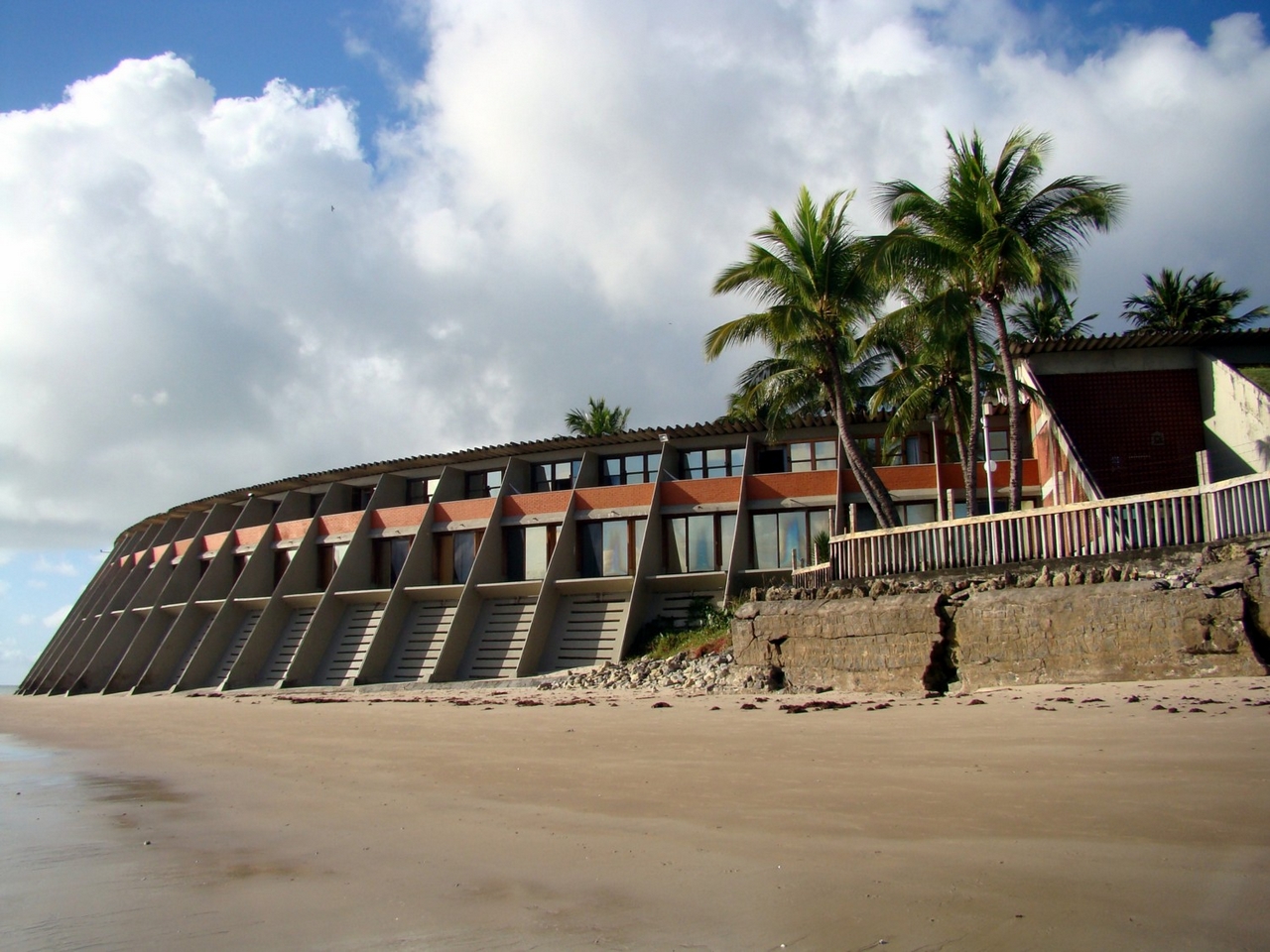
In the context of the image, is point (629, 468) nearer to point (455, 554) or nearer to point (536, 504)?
point (536, 504)

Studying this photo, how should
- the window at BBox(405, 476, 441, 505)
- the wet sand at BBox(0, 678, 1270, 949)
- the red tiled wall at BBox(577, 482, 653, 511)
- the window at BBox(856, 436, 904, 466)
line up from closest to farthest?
1. the wet sand at BBox(0, 678, 1270, 949)
2. the window at BBox(856, 436, 904, 466)
3. the red tiled wall at BBox(577, 482, 653, 511)
4. the window at BBox(405, 476, 441, 505)

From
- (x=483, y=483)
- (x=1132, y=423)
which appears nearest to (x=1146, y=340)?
(x=1132, y=423)

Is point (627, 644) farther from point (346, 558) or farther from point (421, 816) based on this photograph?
point (421, 816)

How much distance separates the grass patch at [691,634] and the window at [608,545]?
288cm

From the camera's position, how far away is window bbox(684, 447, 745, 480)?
30.6m

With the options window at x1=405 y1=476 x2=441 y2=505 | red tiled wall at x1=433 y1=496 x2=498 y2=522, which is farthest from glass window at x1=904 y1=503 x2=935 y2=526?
window at x1=405 y1=476 x2=441 y2=505

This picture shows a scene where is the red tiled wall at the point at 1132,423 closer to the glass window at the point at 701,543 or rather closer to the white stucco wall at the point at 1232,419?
the white stucco wall at the point at 1232,419

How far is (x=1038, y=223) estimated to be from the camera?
19.7 metres

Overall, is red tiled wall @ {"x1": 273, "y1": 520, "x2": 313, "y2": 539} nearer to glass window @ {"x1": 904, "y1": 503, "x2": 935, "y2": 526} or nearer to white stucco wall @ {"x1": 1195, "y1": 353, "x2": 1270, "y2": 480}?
glass window @ {"x1": 904, "y1": 503, "x2": 935, "y2": 526}

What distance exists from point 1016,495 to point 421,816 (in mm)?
15805

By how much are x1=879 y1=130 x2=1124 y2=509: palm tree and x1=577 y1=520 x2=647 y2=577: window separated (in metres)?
12.8

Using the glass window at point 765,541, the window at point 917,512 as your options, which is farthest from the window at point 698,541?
the window at point 917,512

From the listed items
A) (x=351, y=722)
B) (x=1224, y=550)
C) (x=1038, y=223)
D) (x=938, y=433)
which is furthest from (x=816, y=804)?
(x=938, y=433)

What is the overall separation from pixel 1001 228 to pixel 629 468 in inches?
617
